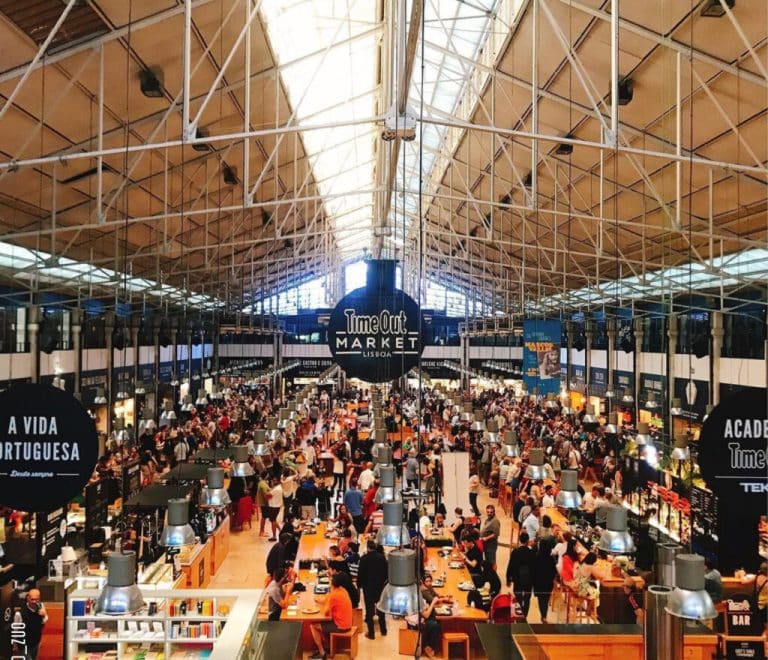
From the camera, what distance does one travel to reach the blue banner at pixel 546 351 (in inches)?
595

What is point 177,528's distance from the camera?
7277 mm

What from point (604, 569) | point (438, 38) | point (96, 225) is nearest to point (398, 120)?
point (96, 225)

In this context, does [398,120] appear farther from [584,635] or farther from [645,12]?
[584,635]

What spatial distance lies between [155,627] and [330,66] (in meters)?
7.93

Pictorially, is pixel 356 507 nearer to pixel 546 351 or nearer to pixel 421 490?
pixel 421 490

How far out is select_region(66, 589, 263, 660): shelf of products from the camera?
23.1 ft

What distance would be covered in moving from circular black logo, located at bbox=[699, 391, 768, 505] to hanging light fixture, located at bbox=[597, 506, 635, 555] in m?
2.76

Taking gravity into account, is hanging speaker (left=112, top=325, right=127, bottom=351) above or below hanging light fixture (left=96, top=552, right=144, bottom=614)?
above

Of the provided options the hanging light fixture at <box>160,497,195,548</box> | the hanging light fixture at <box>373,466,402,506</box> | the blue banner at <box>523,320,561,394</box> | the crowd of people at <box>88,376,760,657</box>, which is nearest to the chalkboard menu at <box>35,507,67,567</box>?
the crowd of people at <box>88,376,760,657</box>

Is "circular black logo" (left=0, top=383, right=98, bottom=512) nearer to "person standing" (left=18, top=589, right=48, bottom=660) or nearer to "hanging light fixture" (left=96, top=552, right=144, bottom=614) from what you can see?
"hanging light fixture" (left=96, top=552, right=144, bottom=614)

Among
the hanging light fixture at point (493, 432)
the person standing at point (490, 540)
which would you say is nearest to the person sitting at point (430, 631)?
the person standing at point (490, 540)

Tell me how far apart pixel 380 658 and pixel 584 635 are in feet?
7.22

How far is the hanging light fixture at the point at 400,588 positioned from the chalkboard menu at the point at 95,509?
7.04 meters

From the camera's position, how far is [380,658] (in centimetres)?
831
